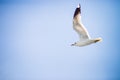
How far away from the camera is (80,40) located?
3881 millimetres

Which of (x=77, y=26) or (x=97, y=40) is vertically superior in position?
(x=77, y=26)

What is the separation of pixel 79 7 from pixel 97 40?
73cm

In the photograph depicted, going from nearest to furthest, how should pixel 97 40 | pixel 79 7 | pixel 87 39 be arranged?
1. pixel 97 40
2. pixel 87 39
3. pixel 79 7

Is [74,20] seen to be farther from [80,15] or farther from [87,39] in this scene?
[87,39]

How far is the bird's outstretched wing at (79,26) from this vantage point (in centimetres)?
380

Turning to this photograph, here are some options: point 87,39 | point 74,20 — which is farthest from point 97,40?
point 74,20

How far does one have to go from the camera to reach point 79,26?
3.83 meters

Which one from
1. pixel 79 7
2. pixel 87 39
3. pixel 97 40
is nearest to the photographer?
pixel 97 40

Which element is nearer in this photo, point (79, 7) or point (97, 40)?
point (97, 40)

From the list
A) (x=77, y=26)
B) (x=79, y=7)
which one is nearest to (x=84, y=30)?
(x=77, y=26)

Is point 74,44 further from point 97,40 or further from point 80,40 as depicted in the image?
point 97,40

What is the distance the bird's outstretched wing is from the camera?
3.80 meters

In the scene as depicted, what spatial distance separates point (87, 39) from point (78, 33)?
0.23m

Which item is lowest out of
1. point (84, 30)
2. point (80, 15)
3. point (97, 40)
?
point (97, 40)
